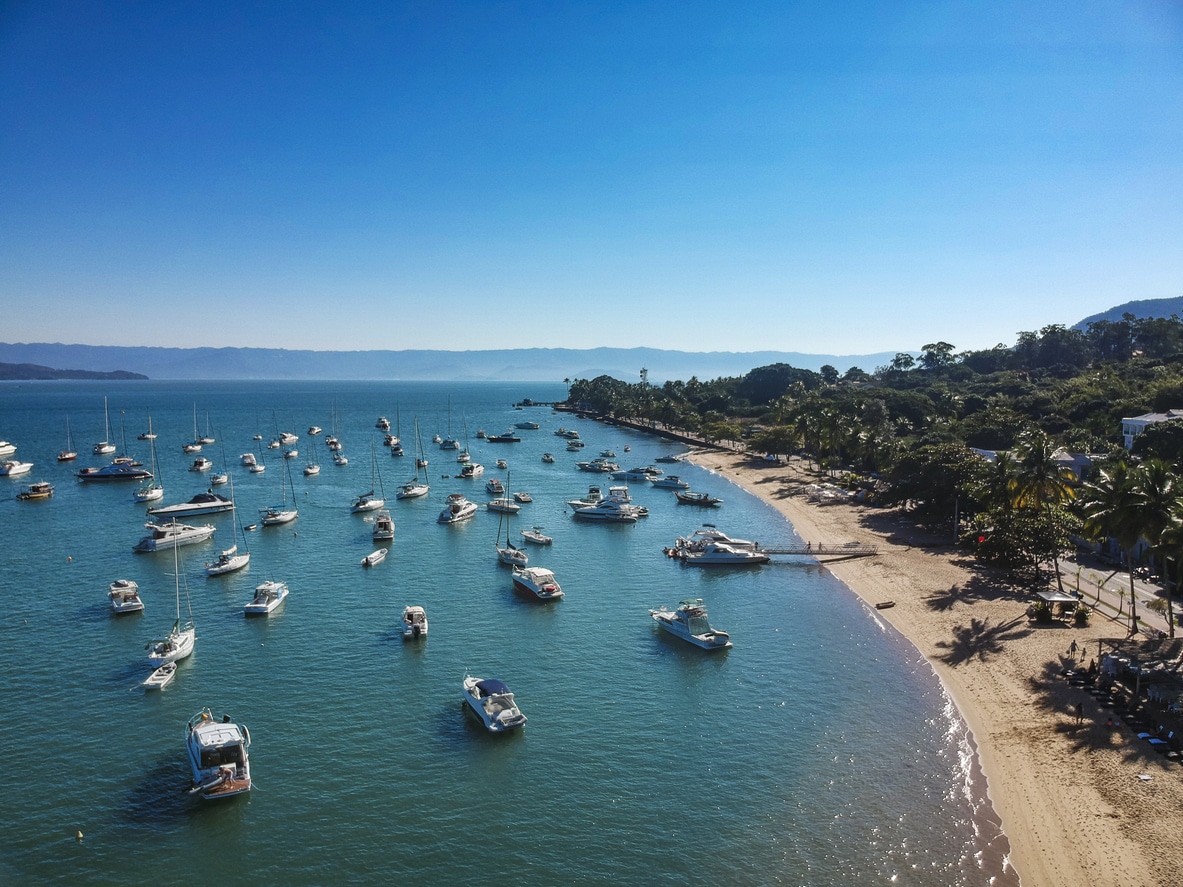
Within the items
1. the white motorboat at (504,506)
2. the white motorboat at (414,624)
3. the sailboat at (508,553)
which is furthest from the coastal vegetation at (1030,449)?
the white motorboat at (504,506)

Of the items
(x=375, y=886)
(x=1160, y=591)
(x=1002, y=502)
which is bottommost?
(x=375, y=886)

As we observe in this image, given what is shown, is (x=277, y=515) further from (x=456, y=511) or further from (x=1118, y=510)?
(x=1118, y=510)

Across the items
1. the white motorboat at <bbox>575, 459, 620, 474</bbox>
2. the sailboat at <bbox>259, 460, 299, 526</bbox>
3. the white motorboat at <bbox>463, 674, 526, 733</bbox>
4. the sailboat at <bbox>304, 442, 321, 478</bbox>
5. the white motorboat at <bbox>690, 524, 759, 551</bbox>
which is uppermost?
the white motorboat at <bbox>575, 459, 620, 474</bbox>

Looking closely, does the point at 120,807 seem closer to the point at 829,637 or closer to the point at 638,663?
the point at 638,663

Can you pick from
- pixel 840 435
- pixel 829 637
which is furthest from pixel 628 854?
pixel 840 435

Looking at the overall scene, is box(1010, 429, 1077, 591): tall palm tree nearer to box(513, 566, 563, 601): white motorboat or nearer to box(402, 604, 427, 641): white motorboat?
box(513, 566, 563, 601): white motorboat

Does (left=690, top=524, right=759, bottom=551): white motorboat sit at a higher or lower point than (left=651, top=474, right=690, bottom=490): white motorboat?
lower

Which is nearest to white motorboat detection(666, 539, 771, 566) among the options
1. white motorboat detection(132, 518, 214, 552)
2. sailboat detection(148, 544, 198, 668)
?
sailboat detection(148, 544, 198, 668)
